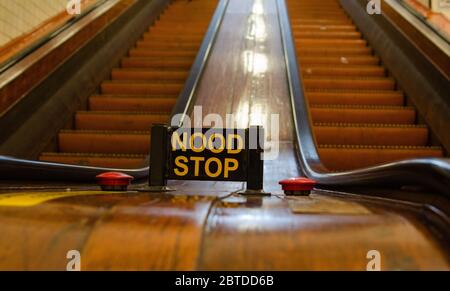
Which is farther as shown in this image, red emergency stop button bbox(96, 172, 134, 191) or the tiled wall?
the tiled wall

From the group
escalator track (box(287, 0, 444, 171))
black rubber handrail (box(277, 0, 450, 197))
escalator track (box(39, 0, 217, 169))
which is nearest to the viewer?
black rubber handrail (box(277, 0, 450, 197))

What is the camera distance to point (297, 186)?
225 centimetres

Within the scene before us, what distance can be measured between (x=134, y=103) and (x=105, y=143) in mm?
939

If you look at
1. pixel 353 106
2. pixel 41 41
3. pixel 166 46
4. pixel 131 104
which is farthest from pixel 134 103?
pixel 353 106

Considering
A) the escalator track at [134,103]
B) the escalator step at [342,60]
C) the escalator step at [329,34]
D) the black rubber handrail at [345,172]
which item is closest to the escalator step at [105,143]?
the escalator track at [134,103]

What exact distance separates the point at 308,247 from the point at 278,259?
10cm

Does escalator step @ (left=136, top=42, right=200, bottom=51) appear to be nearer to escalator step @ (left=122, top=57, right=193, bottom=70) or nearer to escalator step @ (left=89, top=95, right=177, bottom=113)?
escalator step @ (left=122, top=57, right=193, bottom=70)

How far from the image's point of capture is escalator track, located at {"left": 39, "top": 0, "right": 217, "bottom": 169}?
4445mm

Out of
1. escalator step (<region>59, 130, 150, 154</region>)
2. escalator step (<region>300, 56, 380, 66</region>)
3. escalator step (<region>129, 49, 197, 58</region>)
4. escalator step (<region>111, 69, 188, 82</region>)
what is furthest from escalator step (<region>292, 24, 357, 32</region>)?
escalator step (<region>59, 130, 150, 154</region>)

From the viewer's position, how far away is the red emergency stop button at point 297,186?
2227 millimetres

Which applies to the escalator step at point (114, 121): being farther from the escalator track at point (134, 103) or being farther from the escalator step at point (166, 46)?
the escalator step at point (166, 46)

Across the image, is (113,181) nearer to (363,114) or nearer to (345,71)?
(363,114)

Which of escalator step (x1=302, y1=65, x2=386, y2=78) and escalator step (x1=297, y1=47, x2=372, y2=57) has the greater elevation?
escalator step (x1=297, y1=47, x2=372, y2=57)

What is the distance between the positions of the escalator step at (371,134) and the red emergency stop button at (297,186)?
2.47 m
